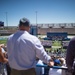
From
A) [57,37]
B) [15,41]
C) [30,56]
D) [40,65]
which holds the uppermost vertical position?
[15,41]

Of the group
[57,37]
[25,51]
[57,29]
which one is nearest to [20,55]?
[25,51]

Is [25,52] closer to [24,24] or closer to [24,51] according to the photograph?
[24,51]

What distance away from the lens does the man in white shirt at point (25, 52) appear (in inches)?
95.3

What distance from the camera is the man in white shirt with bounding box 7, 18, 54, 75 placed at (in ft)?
7.94

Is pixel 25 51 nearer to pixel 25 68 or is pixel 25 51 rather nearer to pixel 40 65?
pixel 25 68

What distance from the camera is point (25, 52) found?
246 cm

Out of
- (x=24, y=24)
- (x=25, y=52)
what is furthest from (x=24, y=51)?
(x=24, y=24)

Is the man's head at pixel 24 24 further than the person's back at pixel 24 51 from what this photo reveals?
A: Yes

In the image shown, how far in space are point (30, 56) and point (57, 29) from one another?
61.7 meters

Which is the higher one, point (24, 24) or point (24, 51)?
point (24, 24)

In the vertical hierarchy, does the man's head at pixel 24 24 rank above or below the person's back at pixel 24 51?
above

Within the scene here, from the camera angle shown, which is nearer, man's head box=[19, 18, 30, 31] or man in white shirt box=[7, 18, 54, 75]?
man in white shirt box=[7, 18, 54, 75]

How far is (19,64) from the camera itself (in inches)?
98.1

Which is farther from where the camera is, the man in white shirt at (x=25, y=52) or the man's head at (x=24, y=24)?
the man's head at (x=24, y=24)
